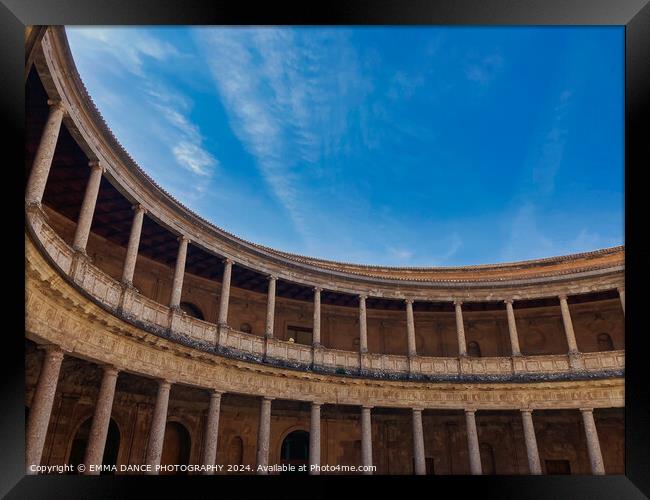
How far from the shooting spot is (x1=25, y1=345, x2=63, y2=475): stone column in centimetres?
934

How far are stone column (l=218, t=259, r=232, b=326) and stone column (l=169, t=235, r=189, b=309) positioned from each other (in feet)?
5.54

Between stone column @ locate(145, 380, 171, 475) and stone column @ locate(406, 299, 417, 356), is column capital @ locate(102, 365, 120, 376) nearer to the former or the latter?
stone column @ locate(145, 380, 171, 475)

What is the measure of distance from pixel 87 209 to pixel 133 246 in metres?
2.14

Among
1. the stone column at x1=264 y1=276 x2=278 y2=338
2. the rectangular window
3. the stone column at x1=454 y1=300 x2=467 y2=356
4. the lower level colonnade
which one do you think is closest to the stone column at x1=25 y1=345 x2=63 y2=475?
the lower level colonnade

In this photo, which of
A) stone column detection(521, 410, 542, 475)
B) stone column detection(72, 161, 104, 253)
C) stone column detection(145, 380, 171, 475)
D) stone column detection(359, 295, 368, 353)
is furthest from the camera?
stone column detection(359, 295, 368, 353)

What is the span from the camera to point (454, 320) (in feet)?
76.8

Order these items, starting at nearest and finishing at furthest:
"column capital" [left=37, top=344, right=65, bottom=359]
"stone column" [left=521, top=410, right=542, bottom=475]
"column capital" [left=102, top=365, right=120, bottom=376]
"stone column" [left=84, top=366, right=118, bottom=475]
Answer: "column capital" [left=37, top=344, right=65, bottom=359], "stone column" [left=84, top=366, right=118, bottom=475], "column capital" [left=102, top=365, right=120, bottom=376], "stone column" [left=521, top=410, right=542, bottom=475]

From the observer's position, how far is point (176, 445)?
17.0m

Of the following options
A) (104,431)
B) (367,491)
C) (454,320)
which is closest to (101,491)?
(104,431)

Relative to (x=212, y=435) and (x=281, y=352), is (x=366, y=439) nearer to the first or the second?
(x=281, y=352)

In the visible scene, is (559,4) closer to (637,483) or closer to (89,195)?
(637,483)

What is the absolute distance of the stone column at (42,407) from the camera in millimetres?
9336

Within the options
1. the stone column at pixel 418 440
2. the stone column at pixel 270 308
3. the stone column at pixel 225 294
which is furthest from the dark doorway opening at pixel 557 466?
the stone column at pixel 225 294

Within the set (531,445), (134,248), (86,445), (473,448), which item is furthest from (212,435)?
(531,445)
